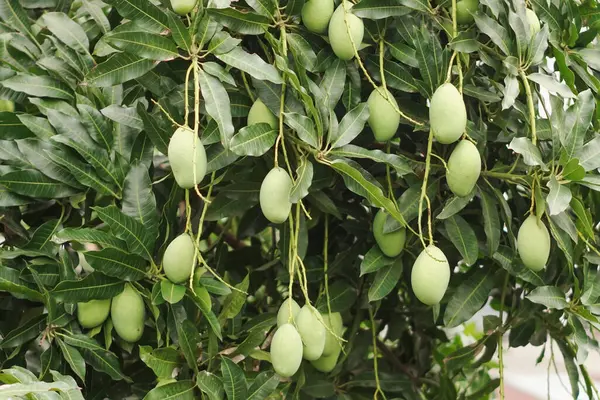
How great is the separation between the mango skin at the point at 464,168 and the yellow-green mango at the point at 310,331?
0.19 meters

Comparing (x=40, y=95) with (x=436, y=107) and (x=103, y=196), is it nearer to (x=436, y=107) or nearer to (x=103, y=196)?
(x=103, y=196)

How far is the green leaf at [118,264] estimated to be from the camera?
31.2 inches

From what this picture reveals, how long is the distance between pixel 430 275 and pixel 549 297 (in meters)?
0.20

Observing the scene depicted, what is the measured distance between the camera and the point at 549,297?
901 millimetres

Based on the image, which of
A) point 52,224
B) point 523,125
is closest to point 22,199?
point 52,224

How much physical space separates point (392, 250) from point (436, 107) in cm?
19

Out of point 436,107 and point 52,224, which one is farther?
point 52,224

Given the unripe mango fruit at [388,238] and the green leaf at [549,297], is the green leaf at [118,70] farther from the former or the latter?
the green leaf at [549,297]

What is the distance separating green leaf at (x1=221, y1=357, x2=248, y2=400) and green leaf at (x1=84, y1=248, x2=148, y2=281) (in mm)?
131

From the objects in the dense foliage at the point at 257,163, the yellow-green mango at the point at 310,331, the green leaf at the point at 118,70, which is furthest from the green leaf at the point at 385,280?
the green leaf at the point at 118,70

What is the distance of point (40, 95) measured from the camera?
35.1 inches

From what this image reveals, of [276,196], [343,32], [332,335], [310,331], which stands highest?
[343,32]

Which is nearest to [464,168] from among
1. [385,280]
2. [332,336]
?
[385,280]

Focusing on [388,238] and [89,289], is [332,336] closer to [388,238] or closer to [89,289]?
[388,238]
